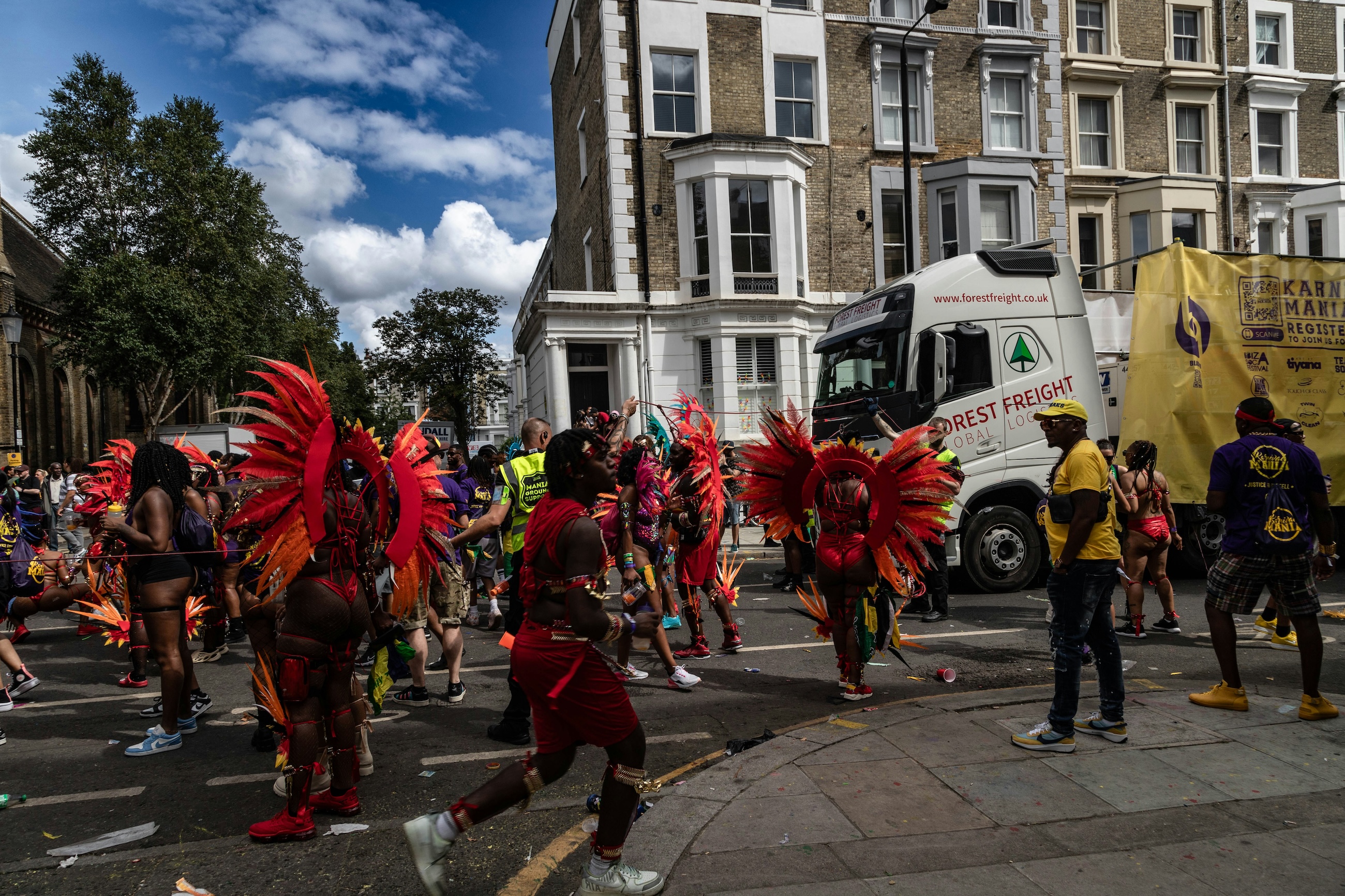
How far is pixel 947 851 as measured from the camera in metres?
3.42

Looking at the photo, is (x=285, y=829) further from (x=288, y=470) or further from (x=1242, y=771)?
(x=1242, y=771)

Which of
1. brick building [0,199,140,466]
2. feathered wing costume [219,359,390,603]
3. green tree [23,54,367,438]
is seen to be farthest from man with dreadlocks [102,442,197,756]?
brick building [0,199,140,466]

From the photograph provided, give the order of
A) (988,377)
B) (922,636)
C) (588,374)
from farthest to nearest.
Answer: (588,374) → (988,377) → (922,636)

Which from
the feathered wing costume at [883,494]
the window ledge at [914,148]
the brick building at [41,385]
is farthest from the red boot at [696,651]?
the brick building at [41,385]

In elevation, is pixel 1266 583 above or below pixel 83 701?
above

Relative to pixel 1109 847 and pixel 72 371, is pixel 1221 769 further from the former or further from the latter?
pixel 72 371

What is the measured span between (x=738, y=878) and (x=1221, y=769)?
2699 mm

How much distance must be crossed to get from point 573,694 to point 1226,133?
28.5 meters

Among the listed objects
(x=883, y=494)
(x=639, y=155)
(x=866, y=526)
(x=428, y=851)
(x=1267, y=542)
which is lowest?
(x=428, y=851)

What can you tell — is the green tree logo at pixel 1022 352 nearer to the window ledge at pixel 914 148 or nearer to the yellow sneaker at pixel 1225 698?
the yellow sneaker at pixel 1225 698

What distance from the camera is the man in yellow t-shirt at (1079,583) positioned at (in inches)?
176

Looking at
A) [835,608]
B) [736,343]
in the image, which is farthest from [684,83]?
[835,608]

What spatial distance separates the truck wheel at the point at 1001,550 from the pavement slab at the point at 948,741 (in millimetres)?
4680

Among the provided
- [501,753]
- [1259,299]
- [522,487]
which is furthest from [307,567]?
[1259,299]
